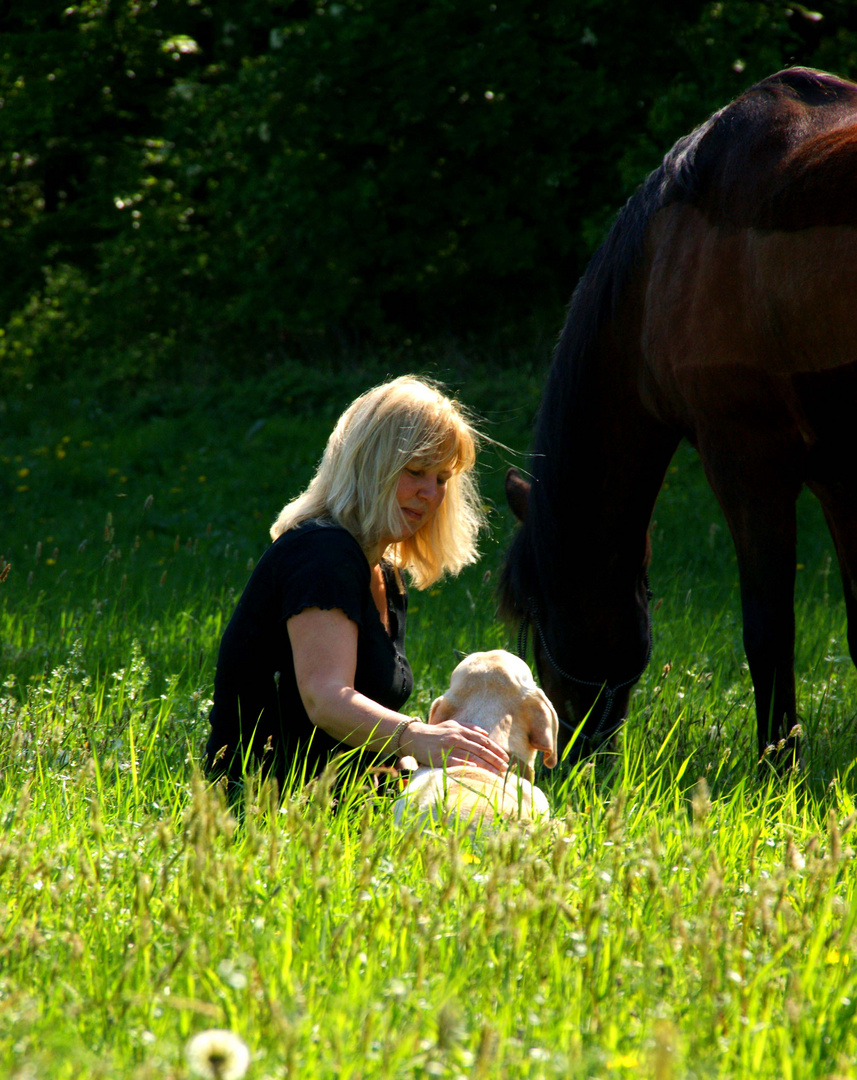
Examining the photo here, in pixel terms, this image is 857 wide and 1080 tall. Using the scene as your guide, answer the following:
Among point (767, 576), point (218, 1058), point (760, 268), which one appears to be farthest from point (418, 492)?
point (218, 1058)

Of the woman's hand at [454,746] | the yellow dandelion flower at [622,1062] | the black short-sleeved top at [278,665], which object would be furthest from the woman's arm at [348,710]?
the yellow dandelion flower at [622,1062]

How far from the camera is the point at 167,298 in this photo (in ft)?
59.8

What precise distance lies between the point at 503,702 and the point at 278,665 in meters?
0.78

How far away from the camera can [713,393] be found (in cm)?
391

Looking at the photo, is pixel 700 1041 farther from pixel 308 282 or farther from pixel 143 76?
pixel 143 76

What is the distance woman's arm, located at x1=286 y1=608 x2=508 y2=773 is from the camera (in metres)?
2.88

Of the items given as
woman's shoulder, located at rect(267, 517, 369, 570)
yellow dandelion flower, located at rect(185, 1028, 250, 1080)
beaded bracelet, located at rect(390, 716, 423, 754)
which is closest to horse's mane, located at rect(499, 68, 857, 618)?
woman's shoulder, located at rect(267, 517, 369, 570)

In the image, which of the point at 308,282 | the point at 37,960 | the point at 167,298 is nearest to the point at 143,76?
the point at 167,298

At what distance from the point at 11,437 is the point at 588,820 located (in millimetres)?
13155

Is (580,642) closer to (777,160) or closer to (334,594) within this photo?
(334,594)

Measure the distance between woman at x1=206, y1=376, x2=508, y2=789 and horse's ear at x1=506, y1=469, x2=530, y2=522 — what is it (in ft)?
3.28

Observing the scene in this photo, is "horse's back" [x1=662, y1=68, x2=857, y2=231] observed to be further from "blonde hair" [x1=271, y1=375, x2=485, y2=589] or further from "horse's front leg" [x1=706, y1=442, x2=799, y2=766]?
"blonde hair" [x1=271, y1=375, x2=485, y2=589]

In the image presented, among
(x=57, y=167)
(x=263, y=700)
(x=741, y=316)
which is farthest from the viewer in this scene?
(x=57, y=167)

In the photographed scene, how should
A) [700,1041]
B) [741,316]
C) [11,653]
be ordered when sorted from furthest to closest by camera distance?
[11,653] < [741,316] < [700,1041]
